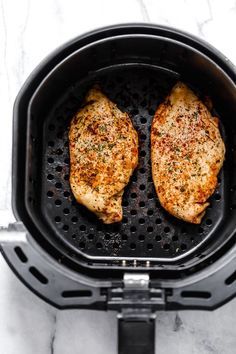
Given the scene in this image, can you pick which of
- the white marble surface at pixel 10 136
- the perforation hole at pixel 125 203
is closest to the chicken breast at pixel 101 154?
the perforation hole at pixel 125 203

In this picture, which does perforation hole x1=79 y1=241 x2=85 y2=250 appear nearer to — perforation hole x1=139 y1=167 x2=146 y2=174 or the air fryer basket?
the air fryer basket

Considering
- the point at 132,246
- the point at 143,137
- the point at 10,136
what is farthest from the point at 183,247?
the point at 10,136

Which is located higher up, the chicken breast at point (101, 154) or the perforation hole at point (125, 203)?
the chicken breast at point (101, 154)

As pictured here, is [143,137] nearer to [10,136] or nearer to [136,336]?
[10,136]

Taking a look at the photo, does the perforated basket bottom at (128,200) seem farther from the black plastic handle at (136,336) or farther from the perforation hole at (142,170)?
the black plastic handle at (136,336)

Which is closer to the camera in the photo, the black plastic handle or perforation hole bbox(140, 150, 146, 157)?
the black plastic handle

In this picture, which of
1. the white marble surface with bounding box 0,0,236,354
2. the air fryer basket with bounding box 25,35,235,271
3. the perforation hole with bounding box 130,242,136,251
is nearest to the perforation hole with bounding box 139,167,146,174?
the air fryer basket with bounding box 25,35,235,271
